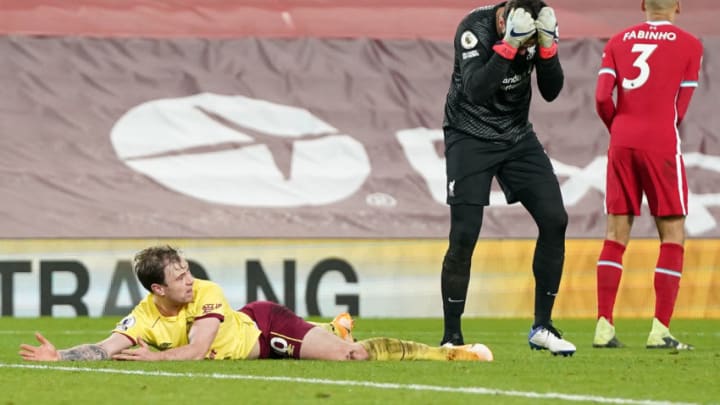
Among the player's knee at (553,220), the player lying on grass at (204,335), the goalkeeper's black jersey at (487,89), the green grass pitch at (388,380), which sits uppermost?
the goalkeeper's black jersey at (487,89)

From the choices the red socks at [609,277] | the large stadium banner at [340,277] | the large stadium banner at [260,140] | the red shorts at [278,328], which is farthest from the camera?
the large stadium banner at [260,140]

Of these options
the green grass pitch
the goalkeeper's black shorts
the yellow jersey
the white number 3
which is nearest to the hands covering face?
the goalkeeper's black shorts

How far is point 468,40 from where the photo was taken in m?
7.49

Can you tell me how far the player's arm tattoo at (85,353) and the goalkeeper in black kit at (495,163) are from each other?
168cm

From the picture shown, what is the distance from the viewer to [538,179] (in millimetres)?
7562

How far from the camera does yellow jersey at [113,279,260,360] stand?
Result: 689cm

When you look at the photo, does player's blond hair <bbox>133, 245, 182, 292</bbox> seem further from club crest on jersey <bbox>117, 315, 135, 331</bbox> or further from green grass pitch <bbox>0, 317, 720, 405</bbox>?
green grass pitch <bbox>0, 317, 720, 405</bbox>

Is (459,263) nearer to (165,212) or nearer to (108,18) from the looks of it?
(165,212)

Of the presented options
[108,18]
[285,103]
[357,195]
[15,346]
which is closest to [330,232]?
[357,195]

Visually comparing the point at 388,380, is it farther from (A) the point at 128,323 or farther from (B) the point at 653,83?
(B) the point at 653,83

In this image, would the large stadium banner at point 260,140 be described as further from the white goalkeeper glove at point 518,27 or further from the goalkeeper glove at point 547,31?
the white goalkeeper glove at point 518,27

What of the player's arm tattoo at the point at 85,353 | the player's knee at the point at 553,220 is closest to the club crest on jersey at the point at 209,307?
the player's arm tattoo at the point at 85,353

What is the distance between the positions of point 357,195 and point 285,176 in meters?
0.63

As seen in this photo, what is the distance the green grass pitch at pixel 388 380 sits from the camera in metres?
5.29
